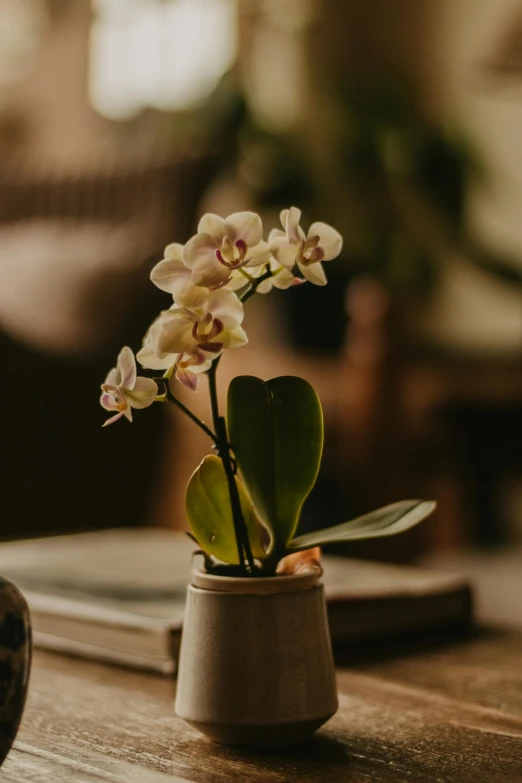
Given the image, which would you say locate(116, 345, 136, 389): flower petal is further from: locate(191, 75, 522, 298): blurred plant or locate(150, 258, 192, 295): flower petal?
locate(191, 75, 522, 298): blurred plant

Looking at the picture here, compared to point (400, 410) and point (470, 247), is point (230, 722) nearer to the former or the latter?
point (400, 410)

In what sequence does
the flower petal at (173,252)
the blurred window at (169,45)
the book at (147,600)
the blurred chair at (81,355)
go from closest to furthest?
the flower petal at (173,252), the book at (147,600), the blurred chair at (81,355), the blurred window at (169,45)

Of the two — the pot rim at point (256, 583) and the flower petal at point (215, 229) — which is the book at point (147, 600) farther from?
the flower petal at point (215, 229)

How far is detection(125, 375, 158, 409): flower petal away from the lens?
1.70 ft

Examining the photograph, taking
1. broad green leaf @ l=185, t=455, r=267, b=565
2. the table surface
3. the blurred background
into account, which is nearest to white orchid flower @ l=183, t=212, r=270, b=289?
broad green leaf @ l=185, t=455, r=267, b=565

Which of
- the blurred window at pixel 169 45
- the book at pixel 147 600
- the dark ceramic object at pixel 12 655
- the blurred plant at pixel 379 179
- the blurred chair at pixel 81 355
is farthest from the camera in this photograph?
the blurred window at pixel 169 45

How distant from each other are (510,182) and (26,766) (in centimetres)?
279

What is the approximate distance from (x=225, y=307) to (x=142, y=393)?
0.20ft

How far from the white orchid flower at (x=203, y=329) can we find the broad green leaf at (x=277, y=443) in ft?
0.11

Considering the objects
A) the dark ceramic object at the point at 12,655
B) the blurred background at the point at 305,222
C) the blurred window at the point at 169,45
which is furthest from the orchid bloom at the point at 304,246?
the blurred window at the point at 169,45

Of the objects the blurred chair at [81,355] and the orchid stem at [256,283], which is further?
the blurred chair at [81,355]

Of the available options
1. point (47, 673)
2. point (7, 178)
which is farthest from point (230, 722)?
point (7, 178)

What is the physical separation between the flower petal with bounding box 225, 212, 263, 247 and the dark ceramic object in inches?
7.8

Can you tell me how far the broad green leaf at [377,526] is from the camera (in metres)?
0.53
